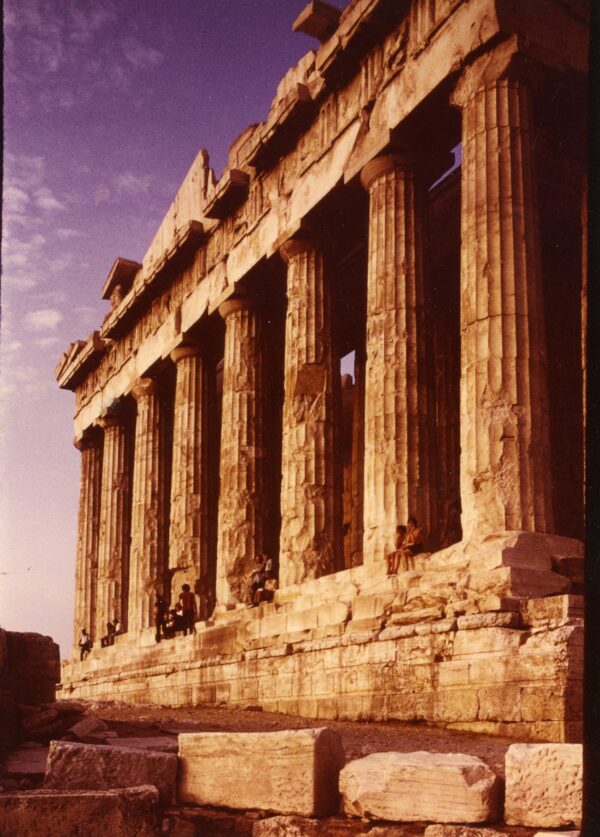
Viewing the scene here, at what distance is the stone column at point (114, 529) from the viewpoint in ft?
110

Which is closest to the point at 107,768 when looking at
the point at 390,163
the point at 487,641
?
the point at 487,641

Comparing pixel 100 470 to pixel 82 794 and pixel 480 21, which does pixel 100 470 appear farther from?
pixel 82 794

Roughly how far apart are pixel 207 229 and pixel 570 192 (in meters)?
9.29

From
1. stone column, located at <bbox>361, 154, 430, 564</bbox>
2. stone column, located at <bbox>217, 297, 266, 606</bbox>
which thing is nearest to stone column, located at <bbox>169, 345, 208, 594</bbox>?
stone column, located at <bbox>217, 297, 266, 606</bbox>

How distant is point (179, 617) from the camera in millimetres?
24562

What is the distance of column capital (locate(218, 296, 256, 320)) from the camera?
25.3 meters

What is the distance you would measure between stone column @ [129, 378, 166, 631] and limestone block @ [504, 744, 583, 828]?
23034 millimetres

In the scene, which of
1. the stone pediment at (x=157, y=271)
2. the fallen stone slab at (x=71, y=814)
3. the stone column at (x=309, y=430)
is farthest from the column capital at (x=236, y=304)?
the fallen stone slab at (x=71, y=814)

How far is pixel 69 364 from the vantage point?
38.3 m

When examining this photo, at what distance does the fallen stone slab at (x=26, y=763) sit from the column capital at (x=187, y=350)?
1856 cm

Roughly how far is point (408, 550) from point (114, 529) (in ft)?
62.1

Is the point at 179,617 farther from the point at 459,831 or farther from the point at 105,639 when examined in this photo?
the point at 459,831

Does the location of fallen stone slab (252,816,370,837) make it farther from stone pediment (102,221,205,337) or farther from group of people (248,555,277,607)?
stone pediment (102,221,205,337)

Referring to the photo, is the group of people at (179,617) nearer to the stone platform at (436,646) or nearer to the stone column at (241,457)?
the stone column at (241,457)
